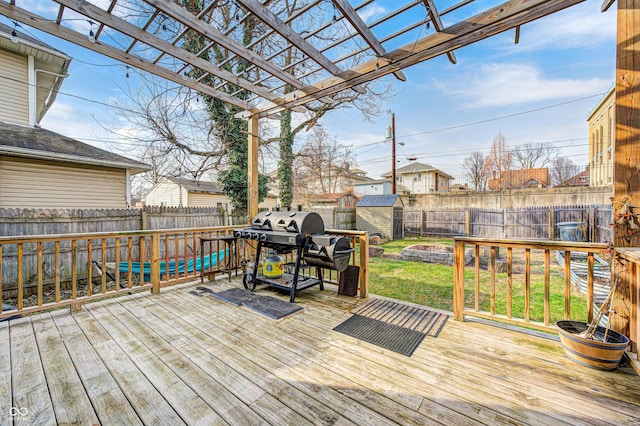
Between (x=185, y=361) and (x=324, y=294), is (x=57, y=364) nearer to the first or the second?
(x=185, y=361)

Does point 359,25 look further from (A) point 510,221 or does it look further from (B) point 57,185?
(A) point 510,221

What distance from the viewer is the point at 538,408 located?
159 centimetres

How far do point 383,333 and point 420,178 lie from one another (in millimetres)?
25591

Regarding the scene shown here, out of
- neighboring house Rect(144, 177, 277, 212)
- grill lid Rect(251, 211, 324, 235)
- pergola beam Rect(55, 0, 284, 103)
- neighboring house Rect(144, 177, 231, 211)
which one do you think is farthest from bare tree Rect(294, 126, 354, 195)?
grill lid Rect(251, 211, 324, 235)

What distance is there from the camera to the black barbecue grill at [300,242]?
129 inches

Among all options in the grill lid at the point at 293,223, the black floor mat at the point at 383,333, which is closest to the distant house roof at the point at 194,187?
the grill lid at the point at 293,223

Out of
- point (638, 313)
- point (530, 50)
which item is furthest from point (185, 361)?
point (530, 50)

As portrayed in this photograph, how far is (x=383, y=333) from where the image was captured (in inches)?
103

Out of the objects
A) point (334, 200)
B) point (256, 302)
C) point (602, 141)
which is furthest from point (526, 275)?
point (334, 200)

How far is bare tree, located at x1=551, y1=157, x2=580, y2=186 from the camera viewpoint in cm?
2417

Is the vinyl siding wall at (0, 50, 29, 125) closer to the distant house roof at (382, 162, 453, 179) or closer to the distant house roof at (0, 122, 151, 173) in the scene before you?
the distant house roof at (0, 122, 151, 173)

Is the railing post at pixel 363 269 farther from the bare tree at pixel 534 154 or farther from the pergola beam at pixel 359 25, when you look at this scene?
the bare tree at pixel 534 154

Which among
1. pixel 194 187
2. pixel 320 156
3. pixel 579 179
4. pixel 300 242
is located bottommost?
pixel 300 242

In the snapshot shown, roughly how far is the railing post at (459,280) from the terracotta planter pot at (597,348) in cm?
83
